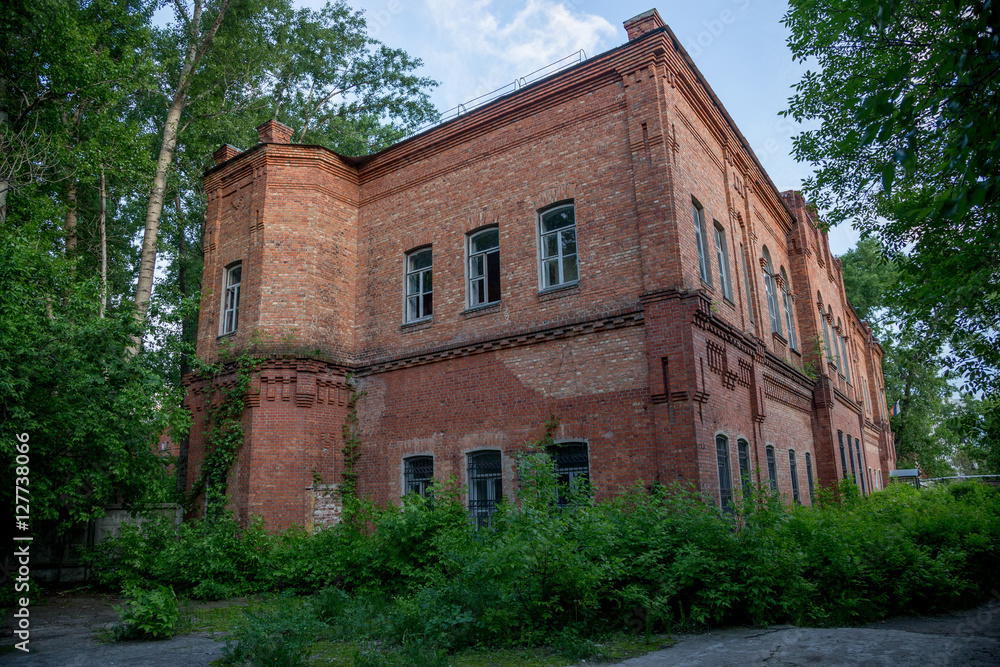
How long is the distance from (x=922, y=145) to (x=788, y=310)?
37.1 feet

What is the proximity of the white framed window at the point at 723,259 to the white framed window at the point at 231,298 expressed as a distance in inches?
389

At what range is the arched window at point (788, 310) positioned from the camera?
17.4 m

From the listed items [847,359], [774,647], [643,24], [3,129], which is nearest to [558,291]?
[643,24]

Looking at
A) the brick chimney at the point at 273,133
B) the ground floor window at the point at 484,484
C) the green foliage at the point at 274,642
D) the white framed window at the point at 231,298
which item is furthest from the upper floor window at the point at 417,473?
the brick chimney at the point at 273,133

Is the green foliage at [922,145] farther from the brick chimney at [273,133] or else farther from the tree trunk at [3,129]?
the tree trunk at [3,129]

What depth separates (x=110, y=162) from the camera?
47.0ft

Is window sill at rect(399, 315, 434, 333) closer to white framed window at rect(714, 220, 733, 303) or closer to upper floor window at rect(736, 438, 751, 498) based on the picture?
white framed window at rect(714, 220, 733, 303)

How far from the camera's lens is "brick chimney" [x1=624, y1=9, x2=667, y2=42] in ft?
36.9

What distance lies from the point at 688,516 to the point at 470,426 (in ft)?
17.0

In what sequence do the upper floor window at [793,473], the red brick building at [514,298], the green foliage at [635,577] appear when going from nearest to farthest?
the green foliage at [635,577]
the red brick building at [514,298]
the upper floor window at [793,473]

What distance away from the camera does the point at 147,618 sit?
22.4 ft

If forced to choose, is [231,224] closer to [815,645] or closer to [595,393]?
[595,393]

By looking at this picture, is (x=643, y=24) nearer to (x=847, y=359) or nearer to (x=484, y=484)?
(x=484, y=484)

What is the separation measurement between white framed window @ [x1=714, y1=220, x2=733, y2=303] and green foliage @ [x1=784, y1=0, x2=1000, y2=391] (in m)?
1.76
